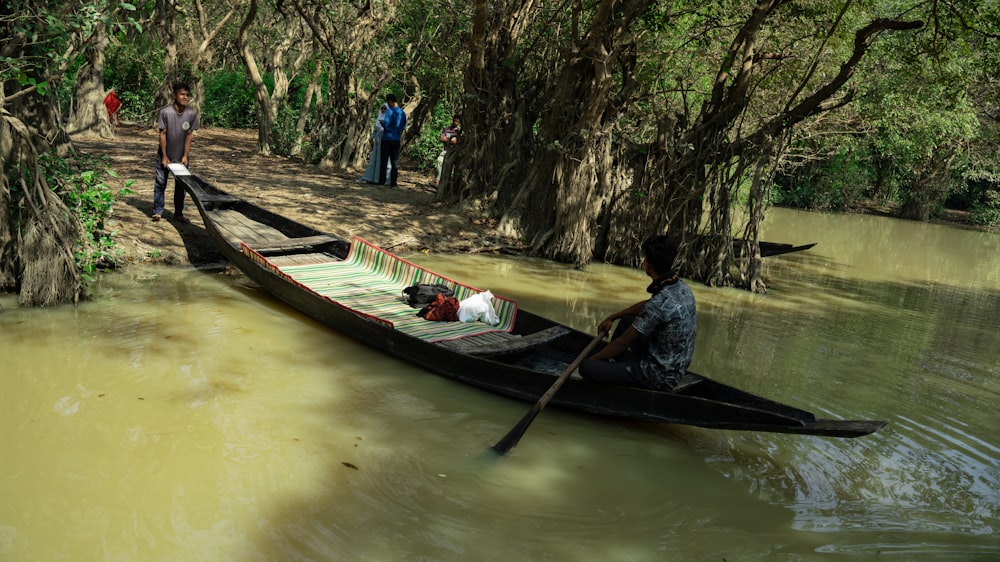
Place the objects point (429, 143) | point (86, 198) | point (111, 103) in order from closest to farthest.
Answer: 1. point (86, 198)
2. point (429, 143)
3. point (111, 103)

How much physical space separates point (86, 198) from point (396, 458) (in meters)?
4.63

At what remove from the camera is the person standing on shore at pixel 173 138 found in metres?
8.90

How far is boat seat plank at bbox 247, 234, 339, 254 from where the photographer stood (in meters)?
7.85

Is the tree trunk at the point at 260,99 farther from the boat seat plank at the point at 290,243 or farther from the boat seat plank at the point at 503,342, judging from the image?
the boat seat plank at the point at 503,342

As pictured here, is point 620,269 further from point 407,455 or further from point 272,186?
point 407,455

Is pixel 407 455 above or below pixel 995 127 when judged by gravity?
below

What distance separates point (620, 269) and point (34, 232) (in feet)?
25.4

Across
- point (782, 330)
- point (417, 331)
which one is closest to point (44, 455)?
point (417, 331)

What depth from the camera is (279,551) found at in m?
3.46

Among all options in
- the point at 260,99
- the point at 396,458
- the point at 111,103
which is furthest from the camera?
the point at 111,103

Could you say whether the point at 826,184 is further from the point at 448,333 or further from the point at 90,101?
the point at 448,333

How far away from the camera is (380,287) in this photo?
745 cm

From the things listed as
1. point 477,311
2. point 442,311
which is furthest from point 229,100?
point 477,311

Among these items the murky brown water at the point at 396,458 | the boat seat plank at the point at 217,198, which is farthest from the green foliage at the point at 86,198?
the boat seat plank at the point at 217,198
